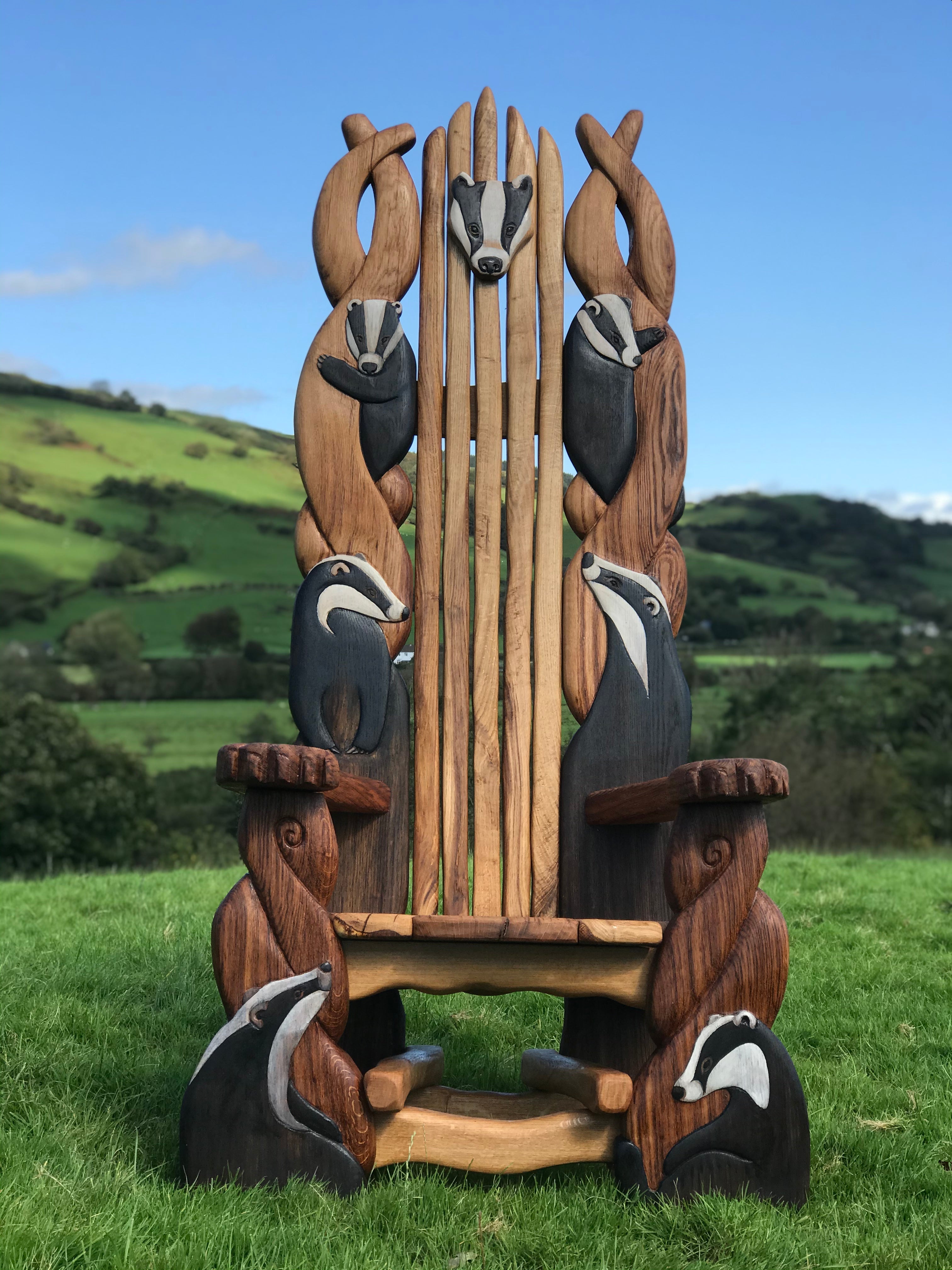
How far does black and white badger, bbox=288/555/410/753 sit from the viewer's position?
294 cm

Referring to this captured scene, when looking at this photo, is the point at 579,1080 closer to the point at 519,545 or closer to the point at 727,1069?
the point at 727,1069

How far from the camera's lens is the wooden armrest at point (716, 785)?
2.29 metres

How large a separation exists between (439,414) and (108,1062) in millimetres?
1937

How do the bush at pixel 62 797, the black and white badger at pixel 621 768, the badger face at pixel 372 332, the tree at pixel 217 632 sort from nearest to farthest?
1. the black and white badger at pixel 621 768
2. the badger face at pixel 372 332
3. the bush at pixel 62 797
4. the tree at pixel 217 632

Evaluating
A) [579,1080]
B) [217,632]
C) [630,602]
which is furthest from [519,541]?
[217,632]

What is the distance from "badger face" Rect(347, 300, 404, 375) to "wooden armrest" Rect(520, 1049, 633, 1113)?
5.85ft

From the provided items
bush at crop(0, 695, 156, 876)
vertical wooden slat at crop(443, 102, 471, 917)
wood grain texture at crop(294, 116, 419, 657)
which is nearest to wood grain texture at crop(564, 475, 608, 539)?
vertical wooden slat at crop(443, 102, 471, 917)

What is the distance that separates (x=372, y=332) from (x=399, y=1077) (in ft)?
6.06

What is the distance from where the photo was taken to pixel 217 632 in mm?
29234

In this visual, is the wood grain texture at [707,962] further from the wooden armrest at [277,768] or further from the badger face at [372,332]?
the badger face at [372,332]

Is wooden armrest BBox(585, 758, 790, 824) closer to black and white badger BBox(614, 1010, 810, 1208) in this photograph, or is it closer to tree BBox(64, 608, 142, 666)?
black and white badger BBox(614, 1010, 810, 1208)

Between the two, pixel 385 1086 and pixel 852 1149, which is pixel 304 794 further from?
pixel 852 1149

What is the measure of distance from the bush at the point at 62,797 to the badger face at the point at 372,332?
58.9ft

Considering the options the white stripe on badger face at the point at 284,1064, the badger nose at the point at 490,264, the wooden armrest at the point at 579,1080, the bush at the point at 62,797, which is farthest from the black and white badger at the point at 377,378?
the bush at the point at 62,797
